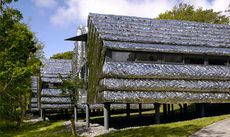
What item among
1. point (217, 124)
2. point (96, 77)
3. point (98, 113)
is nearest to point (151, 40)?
point (96, 77)

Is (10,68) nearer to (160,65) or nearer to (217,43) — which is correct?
(160,65)

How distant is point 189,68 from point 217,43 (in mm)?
4256

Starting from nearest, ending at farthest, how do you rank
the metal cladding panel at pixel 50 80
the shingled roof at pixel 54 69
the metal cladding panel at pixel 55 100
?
the metal cladding panel at pixel 55 100
the metal cladding panel at pixel 50 80
the shingled roof at pixel 54 69

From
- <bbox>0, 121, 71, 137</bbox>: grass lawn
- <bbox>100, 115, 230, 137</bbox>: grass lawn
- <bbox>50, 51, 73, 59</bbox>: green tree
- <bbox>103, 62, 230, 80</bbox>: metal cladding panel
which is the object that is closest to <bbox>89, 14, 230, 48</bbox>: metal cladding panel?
<bbox>103, 62, 230, 80</bbox>: metal cladding panel

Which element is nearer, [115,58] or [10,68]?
[115,58]

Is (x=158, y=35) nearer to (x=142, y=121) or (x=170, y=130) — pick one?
(x=142, y=121)

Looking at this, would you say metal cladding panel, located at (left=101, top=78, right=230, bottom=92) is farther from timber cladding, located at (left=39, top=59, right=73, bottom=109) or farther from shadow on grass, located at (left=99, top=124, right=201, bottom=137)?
timber cladding, located at (left=39, top=59, right=73, bottom=109)

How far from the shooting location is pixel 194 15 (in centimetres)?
7294

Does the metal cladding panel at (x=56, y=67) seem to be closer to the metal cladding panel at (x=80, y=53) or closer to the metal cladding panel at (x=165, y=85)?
the metal cladding panel at (x=80, y=53)

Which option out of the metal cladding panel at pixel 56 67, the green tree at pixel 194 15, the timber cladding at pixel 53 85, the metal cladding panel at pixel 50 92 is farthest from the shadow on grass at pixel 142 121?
the green tree at pixel 194 15

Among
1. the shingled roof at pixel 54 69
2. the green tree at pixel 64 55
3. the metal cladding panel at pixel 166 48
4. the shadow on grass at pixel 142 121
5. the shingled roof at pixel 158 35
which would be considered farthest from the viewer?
the green tree at pixel 64 55

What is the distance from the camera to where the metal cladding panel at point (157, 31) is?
2939cm

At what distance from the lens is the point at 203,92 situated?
93.1ft

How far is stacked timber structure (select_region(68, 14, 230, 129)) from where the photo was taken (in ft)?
87.8
